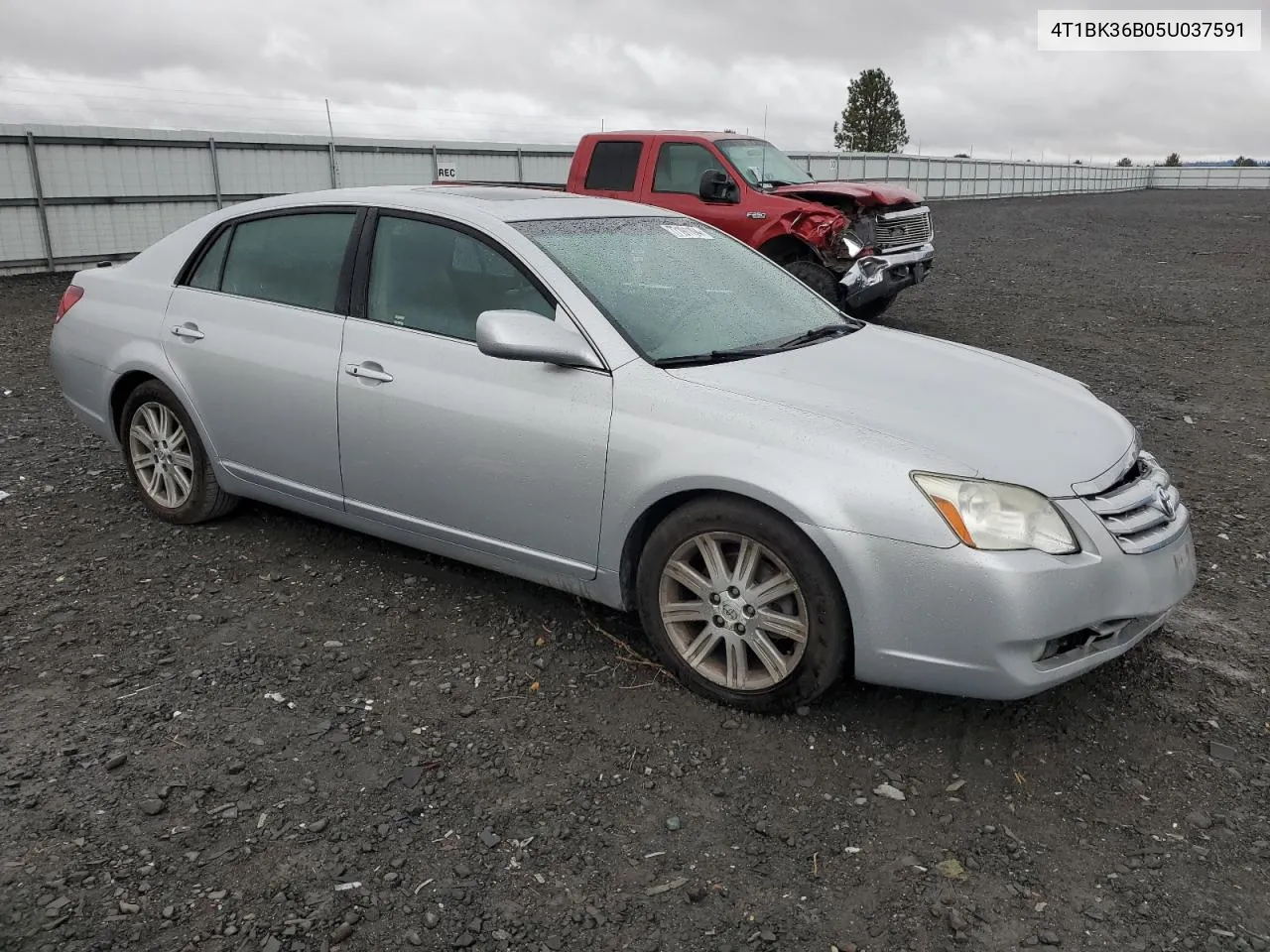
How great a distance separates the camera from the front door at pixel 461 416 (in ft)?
11.6

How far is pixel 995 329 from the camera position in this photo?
10734mm

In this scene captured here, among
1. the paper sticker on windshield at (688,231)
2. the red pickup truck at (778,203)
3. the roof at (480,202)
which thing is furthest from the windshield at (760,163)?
the roof at (480,202)

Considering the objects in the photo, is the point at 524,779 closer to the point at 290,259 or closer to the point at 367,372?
the point at 367,372

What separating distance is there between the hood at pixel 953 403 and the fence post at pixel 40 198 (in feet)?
48.4

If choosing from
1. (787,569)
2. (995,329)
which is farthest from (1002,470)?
(995,329)

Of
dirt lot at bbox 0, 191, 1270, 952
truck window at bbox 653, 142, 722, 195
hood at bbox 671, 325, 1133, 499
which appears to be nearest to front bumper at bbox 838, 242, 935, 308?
truck window at bbox 653, 142, 722, 195

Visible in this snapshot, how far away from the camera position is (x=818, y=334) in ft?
13.6

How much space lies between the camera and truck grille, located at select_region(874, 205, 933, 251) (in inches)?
413

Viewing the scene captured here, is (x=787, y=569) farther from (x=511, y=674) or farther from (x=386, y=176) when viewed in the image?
(x=386, y=176)

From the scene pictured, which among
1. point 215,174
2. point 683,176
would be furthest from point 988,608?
point 215,174

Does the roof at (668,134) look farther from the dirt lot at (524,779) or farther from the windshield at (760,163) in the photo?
the dirt lot at (524,779)

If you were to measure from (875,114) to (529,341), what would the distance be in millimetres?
75820

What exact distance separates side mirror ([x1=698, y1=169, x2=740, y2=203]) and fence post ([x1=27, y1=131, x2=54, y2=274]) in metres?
10.4

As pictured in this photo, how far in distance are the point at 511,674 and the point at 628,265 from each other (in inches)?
62.0
